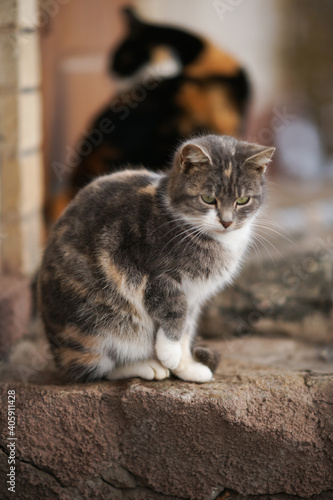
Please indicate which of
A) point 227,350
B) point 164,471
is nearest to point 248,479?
point 164,471

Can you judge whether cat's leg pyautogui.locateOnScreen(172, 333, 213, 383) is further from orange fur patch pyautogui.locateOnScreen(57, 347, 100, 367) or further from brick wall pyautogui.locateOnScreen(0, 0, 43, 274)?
brick wall pyautogui.locateOnScreen(0, 0, 43, 274)

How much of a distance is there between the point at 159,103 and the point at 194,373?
8.30 ft

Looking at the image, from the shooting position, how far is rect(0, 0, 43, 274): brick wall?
8.75 ft

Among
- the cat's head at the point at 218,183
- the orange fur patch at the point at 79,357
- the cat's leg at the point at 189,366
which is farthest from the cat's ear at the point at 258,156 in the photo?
the orange fur patch at the point at 79,357

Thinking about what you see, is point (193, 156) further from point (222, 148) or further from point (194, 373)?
point (194, 373)

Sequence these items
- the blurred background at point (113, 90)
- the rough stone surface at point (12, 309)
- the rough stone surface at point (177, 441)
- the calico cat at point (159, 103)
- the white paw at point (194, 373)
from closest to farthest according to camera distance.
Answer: the rough stone surface at point (177, 441) < the white paw at point (194, 373) < the rough stone surface at point (12, 309) < the blurred background at point (113, 90) < the calico cat at point (159, 103)

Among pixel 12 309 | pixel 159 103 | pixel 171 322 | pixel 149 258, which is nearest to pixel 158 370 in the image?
pixel 171 322

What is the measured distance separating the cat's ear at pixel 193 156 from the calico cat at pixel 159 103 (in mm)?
2224

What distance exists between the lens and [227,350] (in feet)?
8.98

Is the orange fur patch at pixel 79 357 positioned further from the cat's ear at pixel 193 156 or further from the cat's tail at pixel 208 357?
the cat's ear at pixel 193 156

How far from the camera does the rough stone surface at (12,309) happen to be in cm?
266

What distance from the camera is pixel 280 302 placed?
3.06 metres

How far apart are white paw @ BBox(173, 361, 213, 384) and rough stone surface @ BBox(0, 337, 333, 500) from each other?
0.16ft

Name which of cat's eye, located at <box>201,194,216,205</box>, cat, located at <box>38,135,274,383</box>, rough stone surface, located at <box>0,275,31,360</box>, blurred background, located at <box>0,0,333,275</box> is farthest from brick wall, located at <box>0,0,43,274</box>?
cat's eye, located at <box>201,194,216,205</box>
